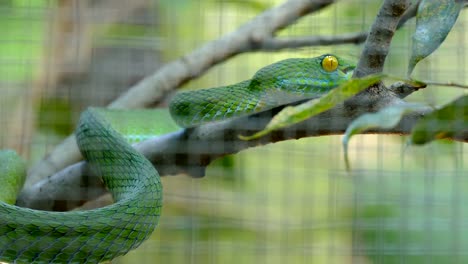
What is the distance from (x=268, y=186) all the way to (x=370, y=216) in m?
0.46

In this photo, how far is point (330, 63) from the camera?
4.41 feet

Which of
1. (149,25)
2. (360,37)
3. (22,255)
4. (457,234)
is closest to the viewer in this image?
(22,255)

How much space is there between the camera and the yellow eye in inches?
52.9

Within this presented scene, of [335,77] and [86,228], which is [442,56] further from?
[86,228]

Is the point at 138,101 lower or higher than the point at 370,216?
higher

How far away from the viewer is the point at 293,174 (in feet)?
7.08

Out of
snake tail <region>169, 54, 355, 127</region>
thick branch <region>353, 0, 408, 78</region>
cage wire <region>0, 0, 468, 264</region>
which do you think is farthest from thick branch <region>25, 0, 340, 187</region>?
thick branch <region>353, 0, 408, 78</region>

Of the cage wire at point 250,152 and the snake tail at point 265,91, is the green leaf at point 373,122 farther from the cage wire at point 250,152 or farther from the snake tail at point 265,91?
the cage wire at point 250,152

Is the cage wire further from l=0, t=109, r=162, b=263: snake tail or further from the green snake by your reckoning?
l=0, t=109, r=162, b=263: snake tail

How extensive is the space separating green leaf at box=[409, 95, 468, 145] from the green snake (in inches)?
24.4

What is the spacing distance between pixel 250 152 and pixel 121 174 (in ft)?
2.69

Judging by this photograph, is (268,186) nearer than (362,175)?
No

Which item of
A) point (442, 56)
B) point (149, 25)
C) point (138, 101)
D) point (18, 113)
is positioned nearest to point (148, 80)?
point (138, 101)

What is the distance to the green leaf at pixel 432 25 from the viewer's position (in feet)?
2.96
